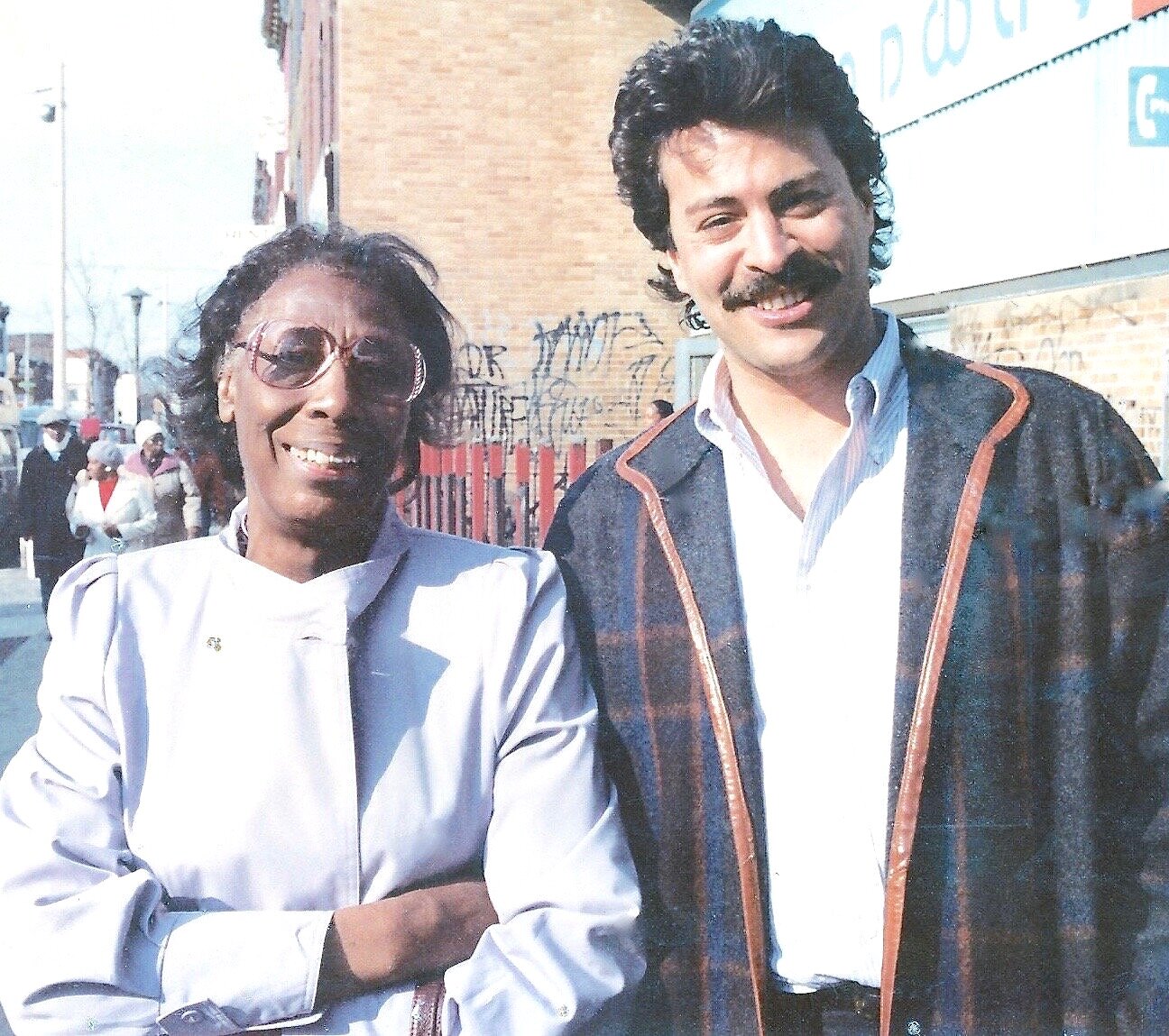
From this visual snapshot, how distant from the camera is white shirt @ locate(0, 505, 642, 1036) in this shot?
5.78 feet

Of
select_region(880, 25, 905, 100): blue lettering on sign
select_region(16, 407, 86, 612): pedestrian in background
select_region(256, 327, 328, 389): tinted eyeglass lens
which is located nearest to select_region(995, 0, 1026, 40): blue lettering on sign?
select_region(880, 25, 905, 100): blue lettering on sign

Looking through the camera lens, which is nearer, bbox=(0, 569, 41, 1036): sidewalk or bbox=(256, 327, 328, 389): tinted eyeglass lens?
bbox=(256, 327, 328, 389): tinted eyeglass lens

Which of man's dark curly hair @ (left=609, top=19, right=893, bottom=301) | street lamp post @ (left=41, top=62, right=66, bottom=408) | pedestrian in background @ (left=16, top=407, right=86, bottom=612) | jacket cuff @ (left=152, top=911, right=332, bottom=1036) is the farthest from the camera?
pedestrian in background @ (left=16, top=407, right=86, bottom=612)

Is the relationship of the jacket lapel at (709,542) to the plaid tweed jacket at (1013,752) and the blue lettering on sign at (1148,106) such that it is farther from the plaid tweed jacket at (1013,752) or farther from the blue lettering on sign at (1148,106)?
the blue lettering on sign at (1148,106)

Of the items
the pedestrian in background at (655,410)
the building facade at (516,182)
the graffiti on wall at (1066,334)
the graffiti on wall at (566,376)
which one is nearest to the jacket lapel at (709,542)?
the graffiti on wall at (1066,334)

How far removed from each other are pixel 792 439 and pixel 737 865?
0.65 meters

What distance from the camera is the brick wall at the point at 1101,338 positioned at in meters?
5.87

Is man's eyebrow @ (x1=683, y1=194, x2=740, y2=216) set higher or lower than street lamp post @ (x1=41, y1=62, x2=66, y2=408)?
lower

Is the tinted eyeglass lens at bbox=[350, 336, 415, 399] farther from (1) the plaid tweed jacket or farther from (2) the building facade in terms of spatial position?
(2) the building facade

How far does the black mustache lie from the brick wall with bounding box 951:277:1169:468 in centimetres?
389

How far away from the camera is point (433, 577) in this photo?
1995mm

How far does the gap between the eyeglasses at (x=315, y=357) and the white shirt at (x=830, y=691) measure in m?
0.58

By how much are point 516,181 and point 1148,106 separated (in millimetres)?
6688

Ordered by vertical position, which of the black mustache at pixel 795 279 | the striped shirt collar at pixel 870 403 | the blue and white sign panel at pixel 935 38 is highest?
the blue and white sign panel at pixel 935 38
